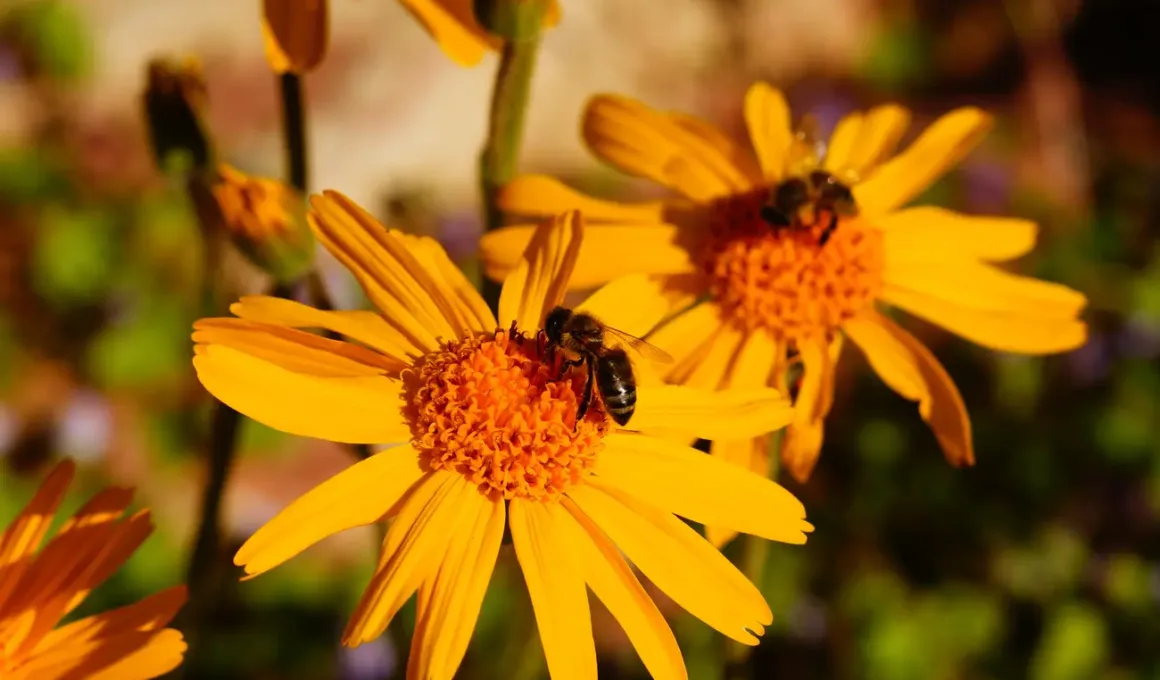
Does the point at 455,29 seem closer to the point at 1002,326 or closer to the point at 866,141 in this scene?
the point at 866,141

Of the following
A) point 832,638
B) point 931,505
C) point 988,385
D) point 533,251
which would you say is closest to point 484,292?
point 533,251

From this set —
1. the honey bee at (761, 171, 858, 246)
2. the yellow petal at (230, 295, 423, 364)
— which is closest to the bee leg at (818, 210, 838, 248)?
the honey bee at (761, 171, 858, 246)

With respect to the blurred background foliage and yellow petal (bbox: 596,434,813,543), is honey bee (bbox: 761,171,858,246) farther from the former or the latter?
the blurred background foliage

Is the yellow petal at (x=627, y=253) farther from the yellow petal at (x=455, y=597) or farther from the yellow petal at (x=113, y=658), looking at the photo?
the yellow petal at (x=113, y=658)

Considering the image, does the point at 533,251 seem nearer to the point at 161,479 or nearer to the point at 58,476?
the point at 58,476

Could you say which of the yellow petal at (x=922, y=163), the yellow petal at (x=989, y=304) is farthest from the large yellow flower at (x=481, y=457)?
the yellow petal at (x=922, y=163)
